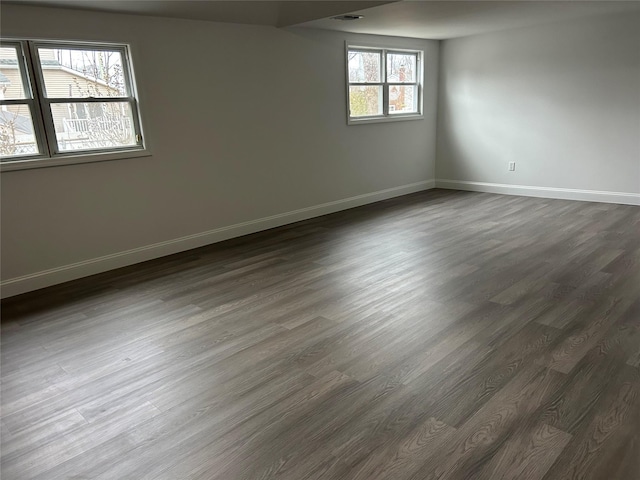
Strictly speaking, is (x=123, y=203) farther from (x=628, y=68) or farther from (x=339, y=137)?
(x=628, y=68)

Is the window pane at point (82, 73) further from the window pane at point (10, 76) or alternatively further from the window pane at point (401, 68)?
the window pane at point (401, 68)

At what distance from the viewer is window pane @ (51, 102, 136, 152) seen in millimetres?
3873

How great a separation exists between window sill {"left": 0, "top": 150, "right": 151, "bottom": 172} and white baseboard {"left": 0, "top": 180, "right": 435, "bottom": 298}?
0.87 metres

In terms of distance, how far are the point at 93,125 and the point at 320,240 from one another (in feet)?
7.86

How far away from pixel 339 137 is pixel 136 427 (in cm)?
461

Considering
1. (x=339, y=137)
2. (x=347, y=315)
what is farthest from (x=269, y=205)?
(x=347, y=315)

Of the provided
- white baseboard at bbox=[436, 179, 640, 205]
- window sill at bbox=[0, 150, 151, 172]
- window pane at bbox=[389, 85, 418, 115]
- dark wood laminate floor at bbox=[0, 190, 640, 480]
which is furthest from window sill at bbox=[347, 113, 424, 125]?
window sill at bbox=[0, 150, 151, 172]

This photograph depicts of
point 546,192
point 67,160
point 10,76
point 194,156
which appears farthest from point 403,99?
point 10,76

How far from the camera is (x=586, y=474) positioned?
1.67m

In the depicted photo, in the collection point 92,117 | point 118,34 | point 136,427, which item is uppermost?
point 118,34

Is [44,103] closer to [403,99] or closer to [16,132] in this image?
[16,132]

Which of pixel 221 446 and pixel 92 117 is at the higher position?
pixel 92 117

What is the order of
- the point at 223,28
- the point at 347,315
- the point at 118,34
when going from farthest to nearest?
the point at 223,28, the point at 118,34, the point at 347,315

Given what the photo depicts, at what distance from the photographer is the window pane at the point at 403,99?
6.66m
